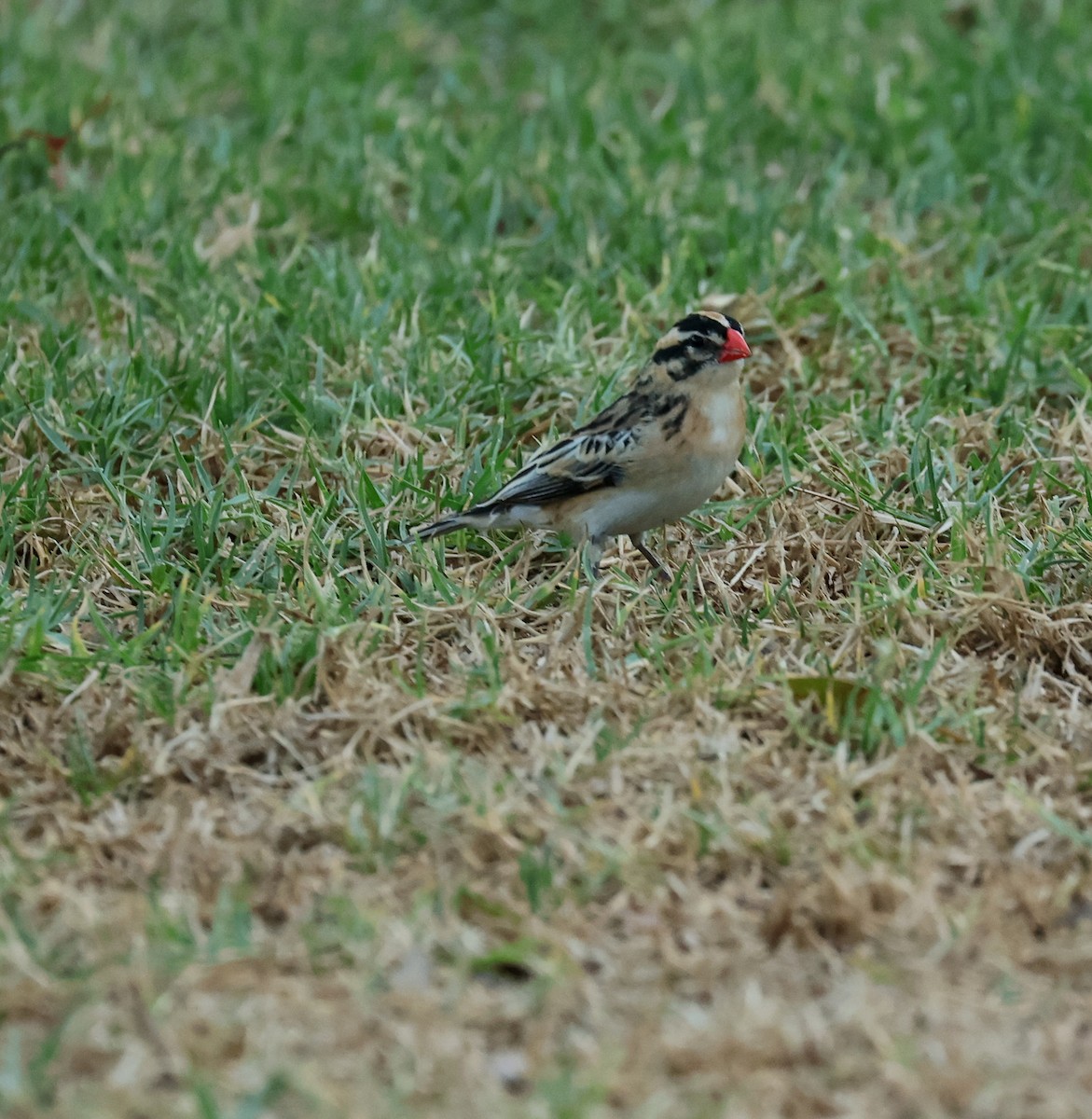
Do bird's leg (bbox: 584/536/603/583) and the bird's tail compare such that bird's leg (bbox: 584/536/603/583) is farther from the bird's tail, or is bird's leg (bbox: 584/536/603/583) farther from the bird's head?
the bird's head

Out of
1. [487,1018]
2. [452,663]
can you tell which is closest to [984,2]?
[452,663]

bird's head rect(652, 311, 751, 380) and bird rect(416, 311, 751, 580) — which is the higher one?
Result: bird's head rect(652, 311, 751, 380)

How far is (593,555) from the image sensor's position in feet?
17.6

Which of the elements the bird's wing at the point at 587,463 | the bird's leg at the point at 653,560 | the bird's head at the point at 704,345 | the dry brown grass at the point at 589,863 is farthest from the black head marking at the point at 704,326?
the dry brown grass at the point at 589,863

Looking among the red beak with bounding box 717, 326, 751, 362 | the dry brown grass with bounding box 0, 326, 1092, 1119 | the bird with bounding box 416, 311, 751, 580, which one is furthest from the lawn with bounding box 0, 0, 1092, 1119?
the red beak with bounding box 717, 326, 751, 362

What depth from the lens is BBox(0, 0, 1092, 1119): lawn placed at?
3.46m

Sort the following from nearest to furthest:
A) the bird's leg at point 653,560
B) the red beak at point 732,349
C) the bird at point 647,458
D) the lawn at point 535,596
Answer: the lawn at point 535,596
the bird at point 647,458
the red beak at point 732,349
the bird's leg at point 653,560

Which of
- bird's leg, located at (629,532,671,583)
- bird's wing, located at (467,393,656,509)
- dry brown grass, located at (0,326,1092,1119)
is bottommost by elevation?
bird's leg, located at (629,532,671,583)

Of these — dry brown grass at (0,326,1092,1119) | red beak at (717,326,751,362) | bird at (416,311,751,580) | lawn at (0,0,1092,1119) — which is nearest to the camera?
dry brown grass at (0,326,1092,1119)

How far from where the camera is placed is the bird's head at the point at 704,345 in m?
5.31

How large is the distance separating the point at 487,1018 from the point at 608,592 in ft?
6.37

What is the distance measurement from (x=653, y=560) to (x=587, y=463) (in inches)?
15.7

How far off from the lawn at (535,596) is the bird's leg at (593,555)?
6cm

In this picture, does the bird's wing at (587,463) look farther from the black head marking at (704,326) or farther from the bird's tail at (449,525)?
the black head marking at (704,326)
